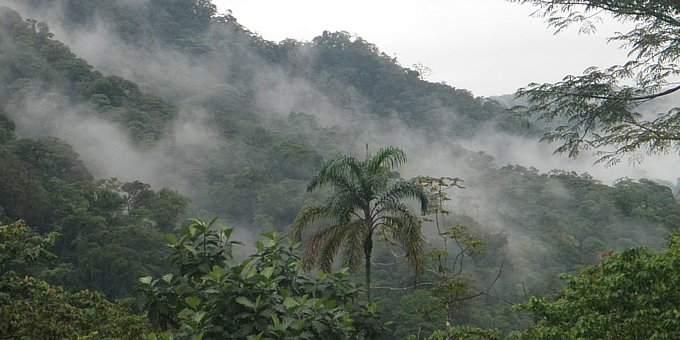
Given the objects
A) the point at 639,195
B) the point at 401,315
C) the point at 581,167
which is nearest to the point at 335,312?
the point at 401,315

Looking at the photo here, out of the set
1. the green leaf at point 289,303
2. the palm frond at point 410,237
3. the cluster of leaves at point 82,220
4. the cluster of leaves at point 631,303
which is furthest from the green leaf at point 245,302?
the cluster of leaves at point 82,220

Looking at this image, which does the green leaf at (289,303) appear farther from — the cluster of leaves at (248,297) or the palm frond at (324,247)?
the palm frond at (324,247)

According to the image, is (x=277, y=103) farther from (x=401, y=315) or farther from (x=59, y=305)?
(x=59, y=305)

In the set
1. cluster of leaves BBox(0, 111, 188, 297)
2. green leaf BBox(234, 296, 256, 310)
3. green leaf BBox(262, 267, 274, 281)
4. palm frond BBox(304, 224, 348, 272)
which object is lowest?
green leaf BBox(234, 296, 256, 310)

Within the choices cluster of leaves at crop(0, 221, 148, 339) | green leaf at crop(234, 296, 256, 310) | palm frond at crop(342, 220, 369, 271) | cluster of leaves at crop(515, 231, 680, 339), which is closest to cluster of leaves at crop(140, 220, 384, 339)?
green leaf at crop(234, 296, 256, 310)

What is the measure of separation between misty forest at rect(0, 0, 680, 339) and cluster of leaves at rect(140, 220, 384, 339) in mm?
22

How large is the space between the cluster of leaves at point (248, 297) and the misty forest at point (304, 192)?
22mm

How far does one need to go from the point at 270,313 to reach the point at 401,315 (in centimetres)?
2325

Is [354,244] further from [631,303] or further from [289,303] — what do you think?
[289,303]

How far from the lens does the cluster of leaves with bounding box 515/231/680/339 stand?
5680 mm

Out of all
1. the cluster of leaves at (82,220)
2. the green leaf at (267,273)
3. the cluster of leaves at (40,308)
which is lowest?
the green leaf at (267,273)

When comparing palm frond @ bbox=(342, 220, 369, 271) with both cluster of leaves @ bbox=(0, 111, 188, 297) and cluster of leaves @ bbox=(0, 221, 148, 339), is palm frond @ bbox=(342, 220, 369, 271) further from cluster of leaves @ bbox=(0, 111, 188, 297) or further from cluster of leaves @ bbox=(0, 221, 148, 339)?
cluster of leaves @ bbox=(0, 111, 188, 297)

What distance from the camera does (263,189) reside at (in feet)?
137

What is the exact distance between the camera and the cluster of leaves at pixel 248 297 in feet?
14.7
